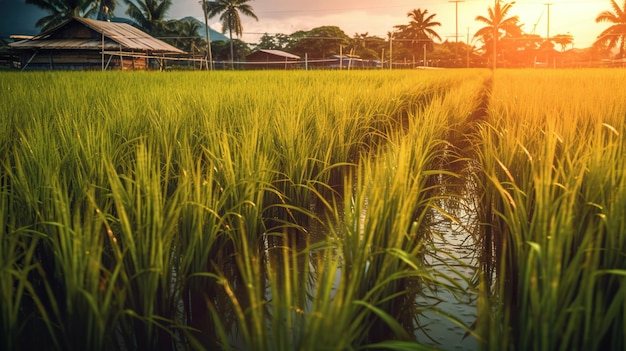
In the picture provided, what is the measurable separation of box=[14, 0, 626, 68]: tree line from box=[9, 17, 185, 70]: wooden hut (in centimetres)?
600

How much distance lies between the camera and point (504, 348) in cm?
80

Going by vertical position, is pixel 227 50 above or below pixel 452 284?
above

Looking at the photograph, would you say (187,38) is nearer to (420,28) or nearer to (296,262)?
(420,28)

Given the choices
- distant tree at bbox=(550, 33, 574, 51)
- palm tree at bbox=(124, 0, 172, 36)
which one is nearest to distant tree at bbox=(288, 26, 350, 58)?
palm tree at bbox=(124, 0, 172, 36)

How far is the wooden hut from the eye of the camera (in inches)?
691

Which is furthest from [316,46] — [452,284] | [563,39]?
[452,284]

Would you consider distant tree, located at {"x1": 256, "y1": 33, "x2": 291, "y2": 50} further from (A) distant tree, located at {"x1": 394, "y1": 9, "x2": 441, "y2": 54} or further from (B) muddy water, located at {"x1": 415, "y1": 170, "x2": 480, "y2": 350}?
(B) muddy water, located at {"x1": 415, "y1": 170, "x2": 480, "y2": 350}

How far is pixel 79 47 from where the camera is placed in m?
16.9

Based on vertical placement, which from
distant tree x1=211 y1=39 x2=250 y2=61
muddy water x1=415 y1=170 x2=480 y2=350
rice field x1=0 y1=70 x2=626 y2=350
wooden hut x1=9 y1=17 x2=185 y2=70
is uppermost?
distant tree x1=211 y1=39 x2=250 y2=61

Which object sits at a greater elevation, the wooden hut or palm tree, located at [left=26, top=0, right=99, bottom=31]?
palm tree, located at [left=26, top=0, right=99, bottom=31]

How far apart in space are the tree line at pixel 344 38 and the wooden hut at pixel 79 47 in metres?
6.00

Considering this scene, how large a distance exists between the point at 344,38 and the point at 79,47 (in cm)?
3433

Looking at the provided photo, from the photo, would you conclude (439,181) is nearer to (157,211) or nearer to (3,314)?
(157,211)

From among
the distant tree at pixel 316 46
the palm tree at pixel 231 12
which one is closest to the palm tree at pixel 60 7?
the palm tree at pixel 231 12
